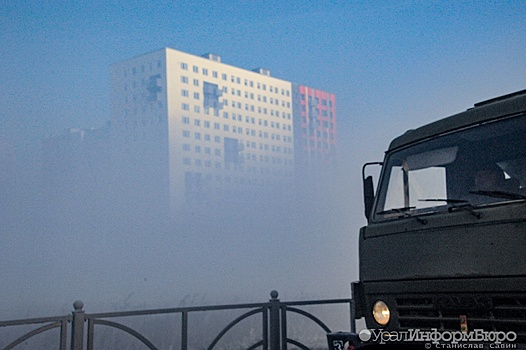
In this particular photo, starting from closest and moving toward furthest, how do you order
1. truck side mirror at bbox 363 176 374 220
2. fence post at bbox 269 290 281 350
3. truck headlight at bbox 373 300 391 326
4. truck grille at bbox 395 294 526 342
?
truck grille at bbox 395 294 526 342, truck headlight at bbox 373 300 391 326, truck side mirror at bbox 363 176 374 220, fence post at bbox 269 290 281 350

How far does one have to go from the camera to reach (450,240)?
14.4ft

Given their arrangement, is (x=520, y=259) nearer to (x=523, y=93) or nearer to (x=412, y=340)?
(x=412, y=340)

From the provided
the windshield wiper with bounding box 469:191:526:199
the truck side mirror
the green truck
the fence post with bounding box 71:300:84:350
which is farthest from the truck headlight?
the fence post with bounding box 71:300:84:350

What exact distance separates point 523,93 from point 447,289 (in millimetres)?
1565

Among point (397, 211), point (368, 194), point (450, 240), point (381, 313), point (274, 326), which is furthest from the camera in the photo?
point (274, 326)

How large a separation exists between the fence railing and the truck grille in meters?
0.92

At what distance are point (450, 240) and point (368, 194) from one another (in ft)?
3.89

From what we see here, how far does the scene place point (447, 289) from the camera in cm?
438

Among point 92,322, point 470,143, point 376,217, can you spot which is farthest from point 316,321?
point 470,143

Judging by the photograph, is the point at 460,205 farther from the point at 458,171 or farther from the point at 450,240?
the point at 458,171

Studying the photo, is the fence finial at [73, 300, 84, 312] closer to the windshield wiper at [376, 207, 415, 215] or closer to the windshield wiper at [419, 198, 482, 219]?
the windshield wiper at [376, 207, 415, 215]

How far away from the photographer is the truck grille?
4031mm

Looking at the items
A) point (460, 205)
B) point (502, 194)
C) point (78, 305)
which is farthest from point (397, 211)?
point (78, 305)

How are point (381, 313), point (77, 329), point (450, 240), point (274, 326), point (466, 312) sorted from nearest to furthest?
point (466, 312) → point (450, 240) → point (381, 313) → point (77, 329) → point (274, 326)
